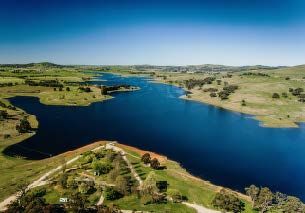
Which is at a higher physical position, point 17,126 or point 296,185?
point 17,126

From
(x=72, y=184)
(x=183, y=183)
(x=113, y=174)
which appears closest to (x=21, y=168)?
(x=72, y=184)

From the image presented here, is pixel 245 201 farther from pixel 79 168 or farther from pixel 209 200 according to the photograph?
pixel 79 168

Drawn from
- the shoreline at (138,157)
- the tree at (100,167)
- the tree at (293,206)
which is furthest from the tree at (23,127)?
the tree at (293,206)

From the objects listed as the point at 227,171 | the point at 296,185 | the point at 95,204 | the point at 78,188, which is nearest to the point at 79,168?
the point at 78,188

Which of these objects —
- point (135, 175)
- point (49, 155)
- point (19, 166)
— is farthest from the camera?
point (49, 155)

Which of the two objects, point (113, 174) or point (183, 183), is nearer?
point (113, 174)

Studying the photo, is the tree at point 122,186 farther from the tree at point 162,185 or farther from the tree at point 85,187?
the tree at point 162,185

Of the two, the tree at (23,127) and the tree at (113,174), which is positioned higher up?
the tree at (23,127)

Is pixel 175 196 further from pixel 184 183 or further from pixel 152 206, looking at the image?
pixel 184 183
